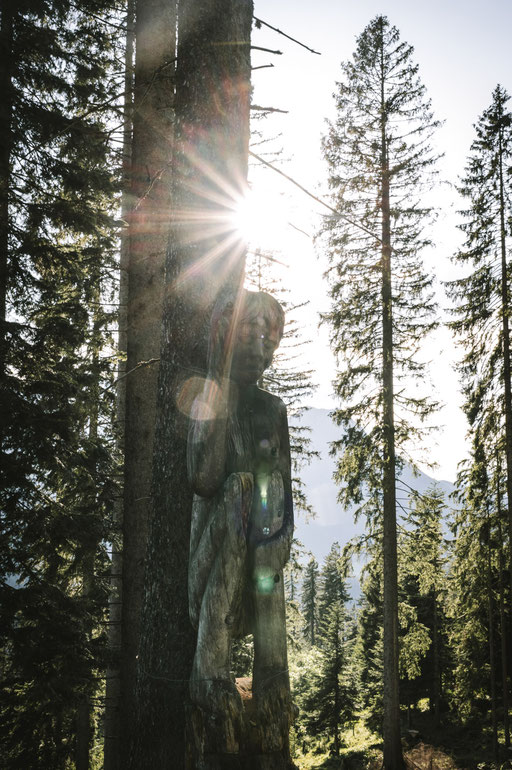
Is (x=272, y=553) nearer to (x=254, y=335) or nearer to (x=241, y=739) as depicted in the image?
(x=241, y=739)

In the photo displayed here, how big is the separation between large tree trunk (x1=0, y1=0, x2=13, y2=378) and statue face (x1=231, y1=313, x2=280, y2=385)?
5.12 metres

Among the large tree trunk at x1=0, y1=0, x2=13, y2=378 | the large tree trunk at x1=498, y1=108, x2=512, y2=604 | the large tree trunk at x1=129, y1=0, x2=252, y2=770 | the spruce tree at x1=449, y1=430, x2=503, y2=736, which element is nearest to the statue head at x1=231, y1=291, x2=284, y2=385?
the large tree trunk at x1=129, y1=0, x2=252, y2=770

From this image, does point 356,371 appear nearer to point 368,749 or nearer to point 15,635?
point 15,635

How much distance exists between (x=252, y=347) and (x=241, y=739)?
6.02ft

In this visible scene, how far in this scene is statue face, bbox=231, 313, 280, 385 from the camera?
108 inches

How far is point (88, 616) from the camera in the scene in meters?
6.68

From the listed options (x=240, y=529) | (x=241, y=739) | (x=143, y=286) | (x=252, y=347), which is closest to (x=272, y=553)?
(x=240, y=529)

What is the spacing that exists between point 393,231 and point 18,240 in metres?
9.68

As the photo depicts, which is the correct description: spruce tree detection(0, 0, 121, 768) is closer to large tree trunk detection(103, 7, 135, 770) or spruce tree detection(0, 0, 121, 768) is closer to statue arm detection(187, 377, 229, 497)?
large tree trunk detection(103, 7, 135, 770)

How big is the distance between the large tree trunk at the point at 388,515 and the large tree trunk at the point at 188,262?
10238 millimetres

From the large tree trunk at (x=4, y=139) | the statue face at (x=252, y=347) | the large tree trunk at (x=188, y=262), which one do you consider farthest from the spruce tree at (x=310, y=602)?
the statue face at (x=252, y=347)

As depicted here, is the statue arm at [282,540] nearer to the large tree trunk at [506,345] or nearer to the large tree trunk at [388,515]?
the large tree trunk at [388,515]

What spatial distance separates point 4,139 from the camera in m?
7.09

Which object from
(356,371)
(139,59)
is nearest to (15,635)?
(139,59)
